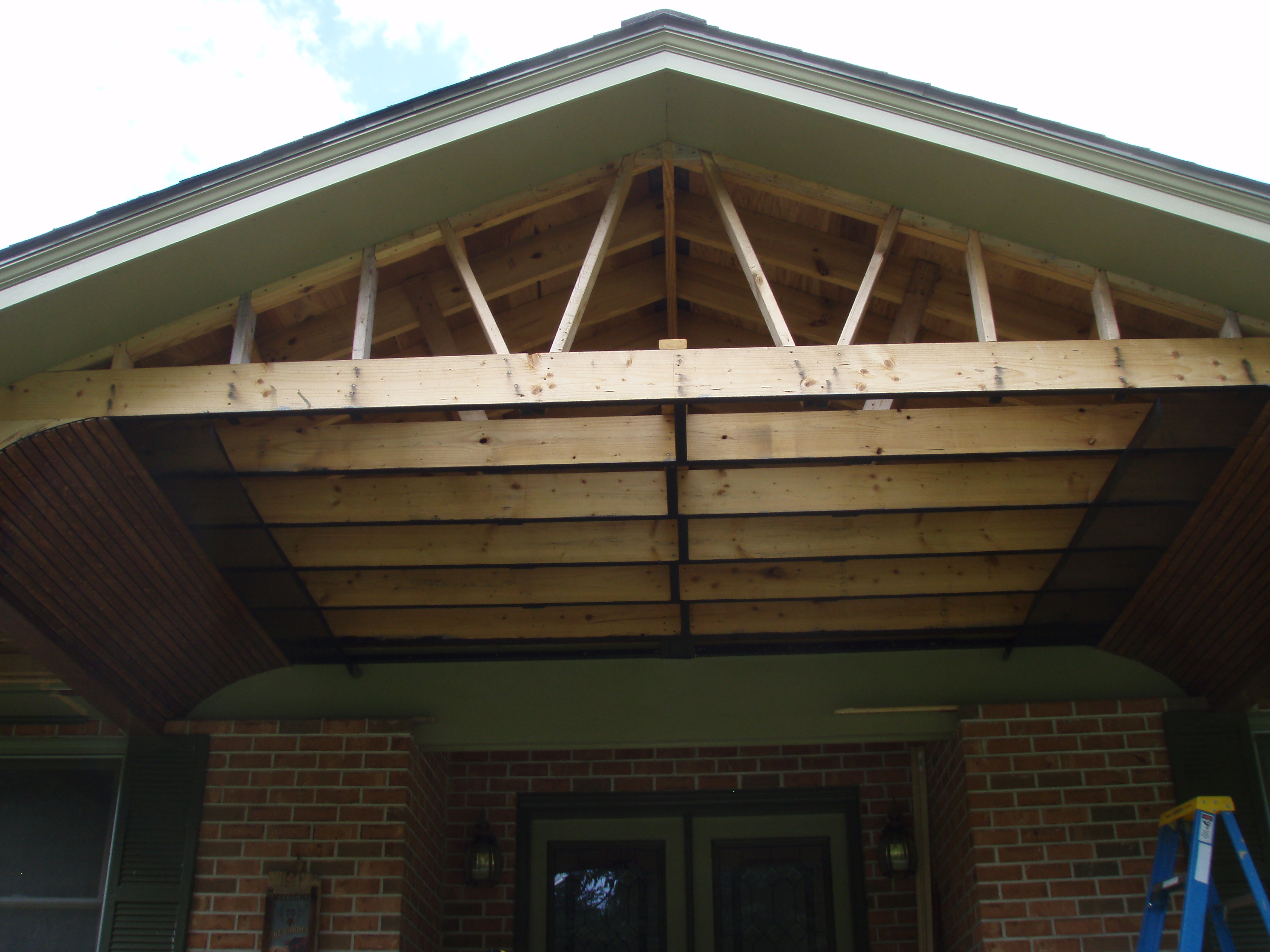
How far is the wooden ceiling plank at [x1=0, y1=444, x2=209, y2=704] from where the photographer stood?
349 centimetres

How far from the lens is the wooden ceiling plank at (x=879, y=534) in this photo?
4.48 m

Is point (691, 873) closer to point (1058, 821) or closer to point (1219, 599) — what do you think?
point (1058, 821)

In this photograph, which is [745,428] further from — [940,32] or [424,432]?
[940,32]

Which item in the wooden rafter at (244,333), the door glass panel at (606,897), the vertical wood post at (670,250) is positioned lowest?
the door glass panel at (606,897)

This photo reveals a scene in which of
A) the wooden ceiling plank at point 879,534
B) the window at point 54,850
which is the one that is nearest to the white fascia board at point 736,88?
the wooden ceiling plank at point 879,534

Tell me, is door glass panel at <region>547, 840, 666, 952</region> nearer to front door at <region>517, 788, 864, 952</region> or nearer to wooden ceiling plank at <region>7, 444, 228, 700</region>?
front door at <region>517, 788, 864, 952</region>

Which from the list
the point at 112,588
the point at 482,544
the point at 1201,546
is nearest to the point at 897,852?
the point at 1201,546

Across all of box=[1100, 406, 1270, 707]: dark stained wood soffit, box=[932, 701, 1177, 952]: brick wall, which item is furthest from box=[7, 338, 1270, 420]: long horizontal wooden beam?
box=[932, 701, 1177, 952]: brick wall

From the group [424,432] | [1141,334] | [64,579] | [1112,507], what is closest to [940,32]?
[1141,334]

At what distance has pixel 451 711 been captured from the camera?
16.8 feet

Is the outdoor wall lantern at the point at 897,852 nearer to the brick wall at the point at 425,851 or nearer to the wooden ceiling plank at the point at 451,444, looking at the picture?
the brick wall at the point at 425,851

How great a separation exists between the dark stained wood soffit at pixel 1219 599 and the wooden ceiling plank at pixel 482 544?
86.6 inches

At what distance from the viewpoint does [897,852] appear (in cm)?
540

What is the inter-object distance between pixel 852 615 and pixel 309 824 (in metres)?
2.84
